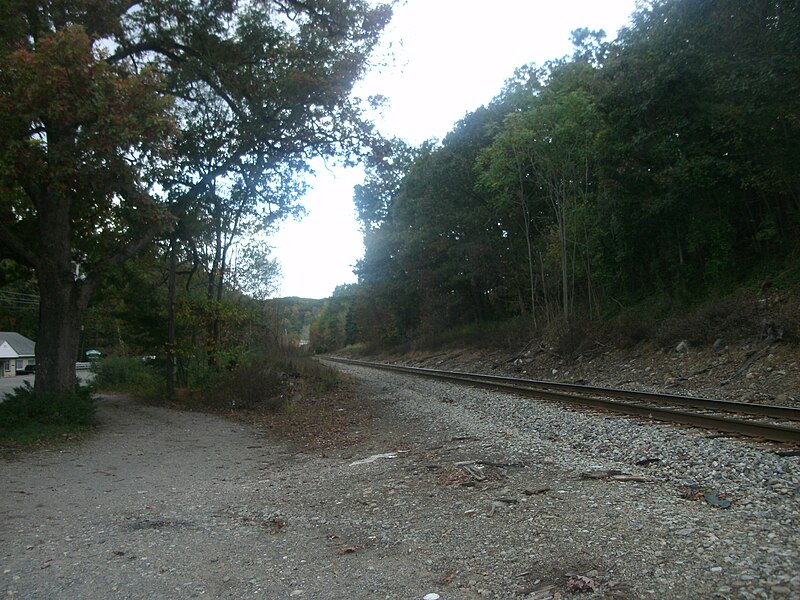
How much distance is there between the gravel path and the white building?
6526 cm

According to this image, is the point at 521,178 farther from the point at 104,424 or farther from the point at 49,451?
the point at 49,451

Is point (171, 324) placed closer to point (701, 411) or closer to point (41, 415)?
point (41, 415)

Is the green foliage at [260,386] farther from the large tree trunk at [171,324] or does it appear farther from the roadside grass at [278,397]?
the large tree trunk at [171,324]

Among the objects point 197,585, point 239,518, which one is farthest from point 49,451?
point 197,585

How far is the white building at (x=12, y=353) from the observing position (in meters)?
63.3

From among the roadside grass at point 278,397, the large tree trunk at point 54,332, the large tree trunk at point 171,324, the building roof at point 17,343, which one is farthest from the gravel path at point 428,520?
the building roof at point 17,343

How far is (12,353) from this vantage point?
64125 millimetres

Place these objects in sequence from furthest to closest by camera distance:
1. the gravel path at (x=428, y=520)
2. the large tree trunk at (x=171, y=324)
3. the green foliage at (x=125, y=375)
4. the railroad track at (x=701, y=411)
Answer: the green foliage at (x=125, y=375) < the large tree trunk at (x=171, y=324) < the railroad track at (x=701, y=411) < the gravel path at (x=428, y=520)

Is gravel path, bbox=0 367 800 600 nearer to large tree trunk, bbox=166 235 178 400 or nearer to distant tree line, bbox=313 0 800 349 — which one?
large tree trunk, bbox=166 235 178 400

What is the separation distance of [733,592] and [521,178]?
2147 centimetres

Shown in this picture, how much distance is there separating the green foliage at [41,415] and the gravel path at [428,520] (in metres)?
1.75

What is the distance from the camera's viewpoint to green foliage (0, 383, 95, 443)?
10.9m

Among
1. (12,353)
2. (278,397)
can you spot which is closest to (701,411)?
(278,397)

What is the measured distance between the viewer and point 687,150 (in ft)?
57.4
